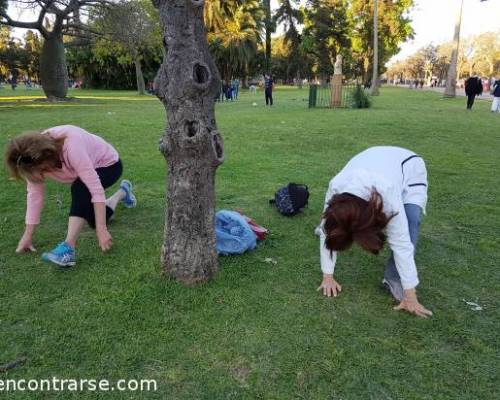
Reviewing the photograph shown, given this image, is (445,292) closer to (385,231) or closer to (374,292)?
(374,292)

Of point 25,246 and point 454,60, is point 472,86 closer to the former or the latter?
point 454,60

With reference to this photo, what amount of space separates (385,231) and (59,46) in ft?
84.9

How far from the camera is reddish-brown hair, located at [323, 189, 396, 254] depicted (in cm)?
237

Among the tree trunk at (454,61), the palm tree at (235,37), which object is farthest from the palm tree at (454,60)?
the palm tree at (235,37)

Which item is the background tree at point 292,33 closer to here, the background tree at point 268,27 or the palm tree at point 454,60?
the background tree at point 268,27

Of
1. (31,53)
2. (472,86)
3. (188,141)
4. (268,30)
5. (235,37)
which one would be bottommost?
(188,141)

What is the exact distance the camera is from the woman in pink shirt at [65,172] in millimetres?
3162

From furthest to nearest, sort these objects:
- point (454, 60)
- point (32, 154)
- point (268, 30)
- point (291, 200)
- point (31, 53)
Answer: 1. point (31, 53)
2. point (268, 30)
3. point (454, 60)
4. point (291, 200)
5. point (32, 154)

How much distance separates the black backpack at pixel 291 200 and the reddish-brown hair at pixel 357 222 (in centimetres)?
217

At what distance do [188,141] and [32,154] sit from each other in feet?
4.02

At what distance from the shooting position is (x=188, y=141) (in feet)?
9.37

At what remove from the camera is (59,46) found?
2398cm

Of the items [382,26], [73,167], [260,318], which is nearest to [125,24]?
[73,167]

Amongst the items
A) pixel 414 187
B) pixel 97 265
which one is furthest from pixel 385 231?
pixel 97 265
